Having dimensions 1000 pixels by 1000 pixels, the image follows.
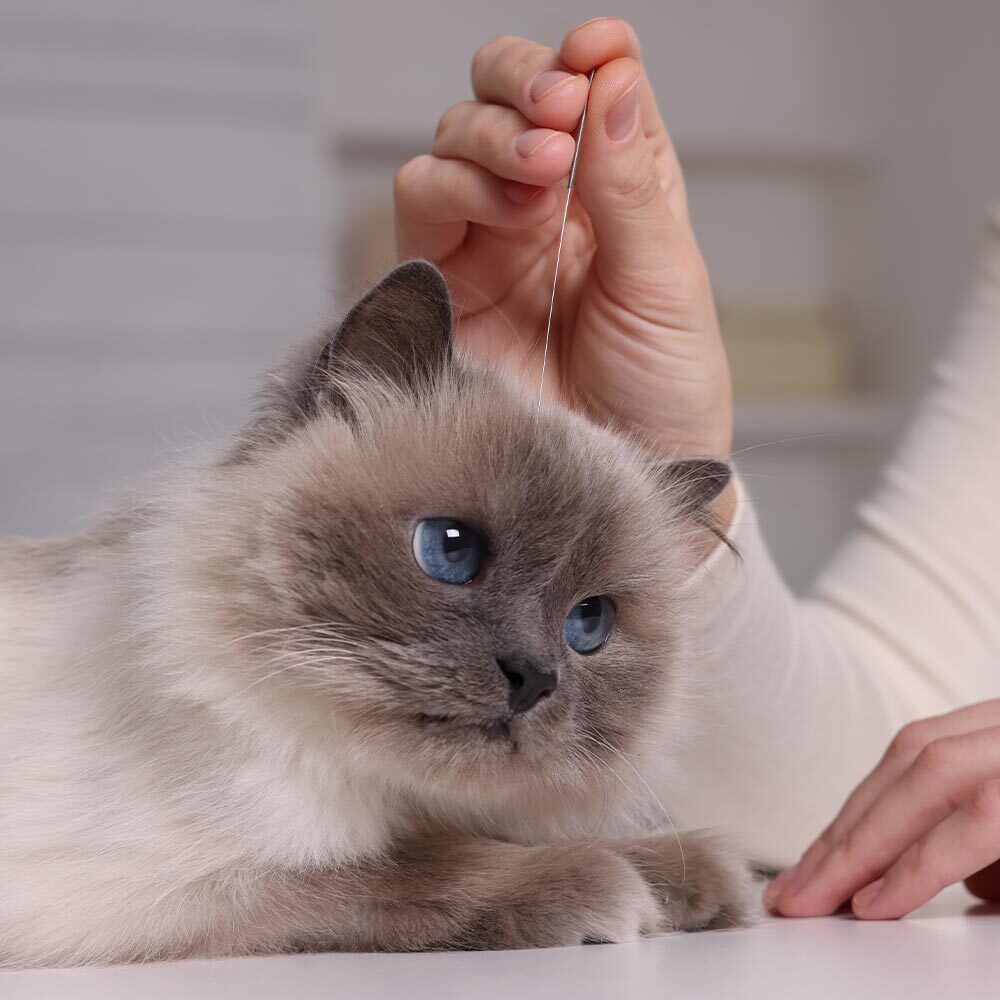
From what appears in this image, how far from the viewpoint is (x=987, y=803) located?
114 centimetres

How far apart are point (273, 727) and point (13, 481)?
3163 mm

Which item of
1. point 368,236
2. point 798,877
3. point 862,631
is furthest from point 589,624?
point 368,236

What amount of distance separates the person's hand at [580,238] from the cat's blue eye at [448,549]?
322 millimetres

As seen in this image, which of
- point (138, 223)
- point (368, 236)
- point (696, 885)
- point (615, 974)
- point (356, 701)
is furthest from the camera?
point (368, 236)

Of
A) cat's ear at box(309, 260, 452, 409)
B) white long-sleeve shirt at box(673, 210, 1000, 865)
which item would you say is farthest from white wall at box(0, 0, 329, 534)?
cat's ear at box(309, 260, 452, 409)

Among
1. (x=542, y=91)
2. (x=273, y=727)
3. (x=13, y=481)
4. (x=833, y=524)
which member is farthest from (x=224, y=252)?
(x=273, y=727)

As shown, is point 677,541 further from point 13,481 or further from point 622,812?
point 13,481

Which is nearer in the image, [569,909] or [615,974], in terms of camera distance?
[615,974]

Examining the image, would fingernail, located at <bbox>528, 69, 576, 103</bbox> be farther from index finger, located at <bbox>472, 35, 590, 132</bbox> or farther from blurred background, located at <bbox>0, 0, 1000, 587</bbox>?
blurred background, located at <bbox>0, 0, 1000, 587</bbox>

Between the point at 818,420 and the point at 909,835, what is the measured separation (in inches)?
145

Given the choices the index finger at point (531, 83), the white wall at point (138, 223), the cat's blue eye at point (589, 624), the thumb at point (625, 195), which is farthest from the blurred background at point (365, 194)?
the cat's blue eye at point (589, 624)

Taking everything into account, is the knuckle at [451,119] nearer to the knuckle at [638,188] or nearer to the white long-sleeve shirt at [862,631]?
the knuckle at [638,188]

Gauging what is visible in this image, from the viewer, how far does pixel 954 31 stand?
467 cm

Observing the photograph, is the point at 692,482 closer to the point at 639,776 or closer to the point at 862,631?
the point at 639,776
